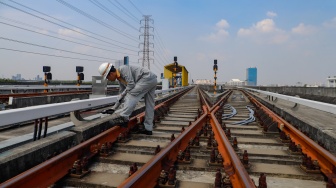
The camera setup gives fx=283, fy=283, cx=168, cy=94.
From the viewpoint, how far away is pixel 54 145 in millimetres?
4016

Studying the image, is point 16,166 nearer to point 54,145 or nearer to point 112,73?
point 54,145

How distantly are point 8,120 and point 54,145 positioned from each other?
1.00 metres

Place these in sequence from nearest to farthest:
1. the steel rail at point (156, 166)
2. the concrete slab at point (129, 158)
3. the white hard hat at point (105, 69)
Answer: the steel rail at point (156, 166) < the concrete slab at point (129, 158) < the white hard hat at point (105, 69)

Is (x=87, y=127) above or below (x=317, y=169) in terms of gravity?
above

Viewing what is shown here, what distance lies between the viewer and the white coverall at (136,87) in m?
5.33

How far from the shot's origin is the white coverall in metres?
5.33

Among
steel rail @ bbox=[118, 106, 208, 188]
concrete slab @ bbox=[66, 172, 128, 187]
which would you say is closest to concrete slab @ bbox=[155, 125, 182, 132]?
steel rail @ bbox=[118, 106, 208, 188]

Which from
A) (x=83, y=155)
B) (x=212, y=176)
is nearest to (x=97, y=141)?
(x=83, y=155)

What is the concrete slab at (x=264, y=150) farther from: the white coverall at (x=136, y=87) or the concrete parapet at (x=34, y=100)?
the concrete parapet at (x=34, y=100)

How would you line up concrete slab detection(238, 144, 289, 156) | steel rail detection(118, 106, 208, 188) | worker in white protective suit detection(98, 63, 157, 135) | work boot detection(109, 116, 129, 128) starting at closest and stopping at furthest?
steel rail detection(118, 106, 208, 188) < concrete slab detection(238, 144, 289, 156) < worker in white protective suit detection(98, 63, 157, 135) < work boot detection(109, 116, 129, 128)

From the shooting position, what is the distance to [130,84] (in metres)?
5.36

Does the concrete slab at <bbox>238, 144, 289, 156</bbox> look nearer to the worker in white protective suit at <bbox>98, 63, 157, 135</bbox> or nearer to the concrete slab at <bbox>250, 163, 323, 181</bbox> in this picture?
the concrete slab at <bbox>250, 163, 323, 181</bbox>

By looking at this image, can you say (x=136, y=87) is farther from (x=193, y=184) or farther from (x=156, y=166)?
(x=193, y=184)

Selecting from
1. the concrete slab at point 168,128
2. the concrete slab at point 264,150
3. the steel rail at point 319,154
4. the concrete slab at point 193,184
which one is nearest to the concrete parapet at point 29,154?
the concrete slab at point 193,184
